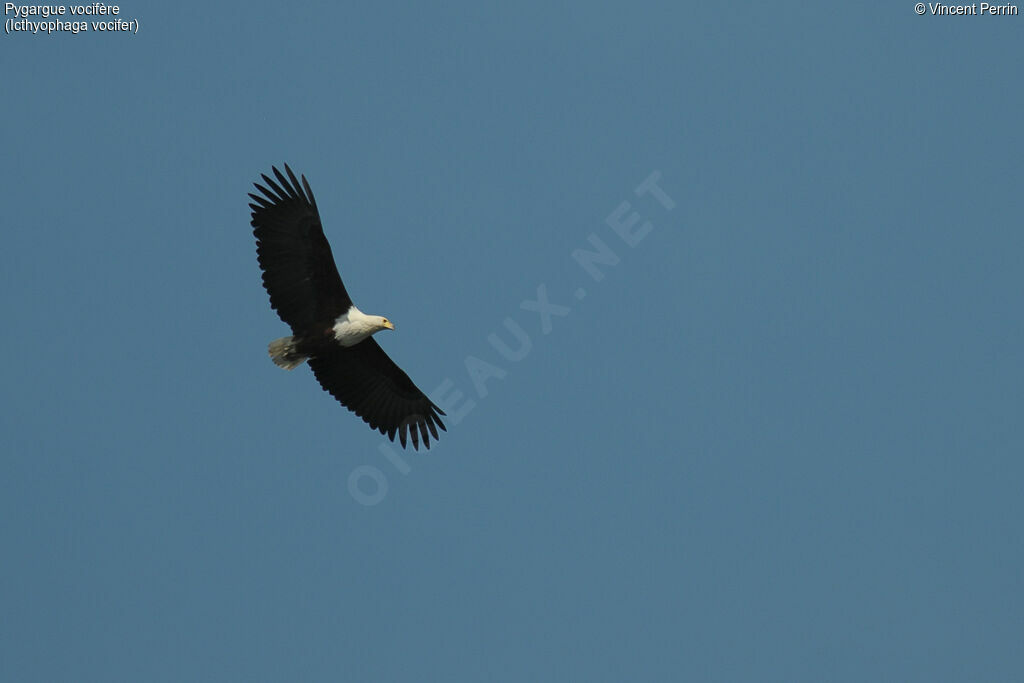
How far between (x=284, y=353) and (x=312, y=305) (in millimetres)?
1039

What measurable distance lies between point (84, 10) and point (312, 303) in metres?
10.1

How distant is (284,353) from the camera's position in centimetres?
2788

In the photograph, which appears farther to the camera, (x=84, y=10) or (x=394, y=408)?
(x=84, y=10)

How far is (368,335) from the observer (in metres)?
28.2

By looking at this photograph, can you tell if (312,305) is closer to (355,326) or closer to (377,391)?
(355,326)

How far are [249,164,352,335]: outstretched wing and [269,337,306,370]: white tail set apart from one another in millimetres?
730

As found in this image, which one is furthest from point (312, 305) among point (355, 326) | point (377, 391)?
point (377, 391)

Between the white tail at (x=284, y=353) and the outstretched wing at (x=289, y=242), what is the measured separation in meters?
0.73

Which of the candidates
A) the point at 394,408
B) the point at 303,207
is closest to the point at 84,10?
the point at 303,207

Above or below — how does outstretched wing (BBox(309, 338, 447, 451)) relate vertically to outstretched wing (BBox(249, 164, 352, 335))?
below

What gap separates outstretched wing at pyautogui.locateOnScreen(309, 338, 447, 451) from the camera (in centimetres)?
2880

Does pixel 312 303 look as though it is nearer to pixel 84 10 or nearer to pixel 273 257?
pixel 273 257

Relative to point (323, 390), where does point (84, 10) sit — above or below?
above

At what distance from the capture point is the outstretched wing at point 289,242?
89.4 ft
